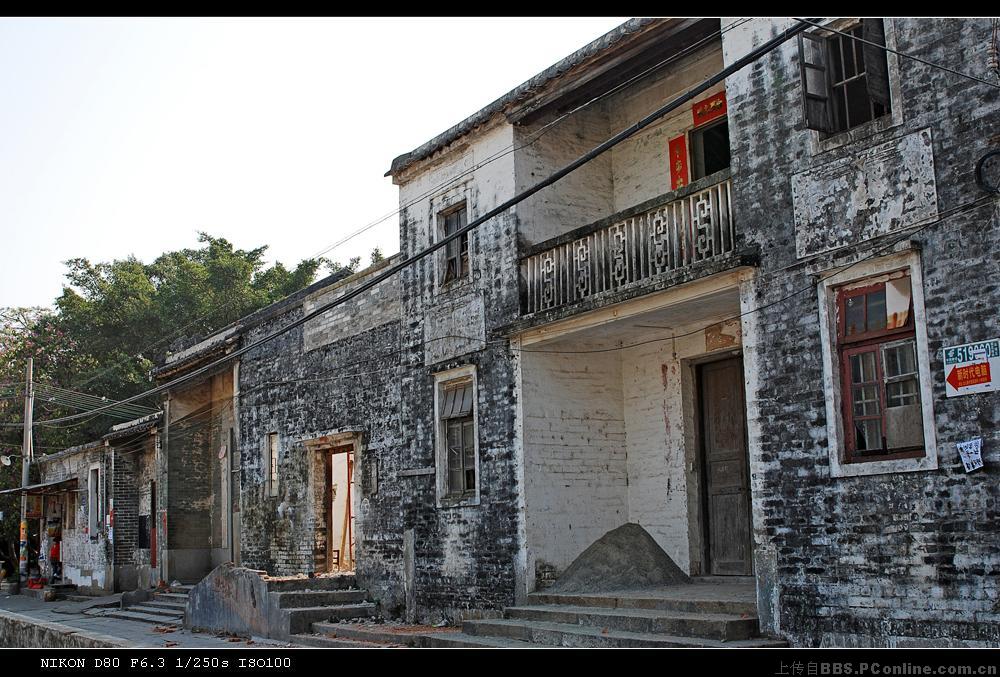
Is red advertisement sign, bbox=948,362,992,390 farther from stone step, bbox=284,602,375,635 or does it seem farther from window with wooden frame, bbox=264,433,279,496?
window with wooden frame, bbox=264,433,279,496

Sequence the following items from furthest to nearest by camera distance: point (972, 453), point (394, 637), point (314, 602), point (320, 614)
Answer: point (314, 602), point (320, 614), point (394, 637), point (972, 453)

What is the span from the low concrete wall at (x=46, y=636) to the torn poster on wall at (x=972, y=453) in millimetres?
11358

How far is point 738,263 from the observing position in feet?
35.0

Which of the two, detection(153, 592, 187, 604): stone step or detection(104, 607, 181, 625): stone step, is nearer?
detection(104, 607, 181, 625): stone step

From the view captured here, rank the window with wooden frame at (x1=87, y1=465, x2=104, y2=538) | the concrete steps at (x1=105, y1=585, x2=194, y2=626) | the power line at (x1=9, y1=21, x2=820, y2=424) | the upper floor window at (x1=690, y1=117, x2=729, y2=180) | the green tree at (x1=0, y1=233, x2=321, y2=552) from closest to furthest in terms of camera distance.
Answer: the power line at (x1=9, y1=21, x2=820, y2=424) < the upper floor window at (x1=690, y1=117, x2=729, y2=180) < the concrete steps at (x1=105, y1=585, x2=194, y2=626) < the window with wooden frame at (x1=87, y1=465, x2=104, y2=538) < the green tree at (x1=0, y1=233, x2=321, y2=552)

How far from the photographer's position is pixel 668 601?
11352mm

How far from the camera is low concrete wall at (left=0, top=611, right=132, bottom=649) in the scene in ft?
51.2

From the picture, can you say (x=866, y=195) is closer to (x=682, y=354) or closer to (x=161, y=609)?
(x=682, y=354)

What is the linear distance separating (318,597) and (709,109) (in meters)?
9.50

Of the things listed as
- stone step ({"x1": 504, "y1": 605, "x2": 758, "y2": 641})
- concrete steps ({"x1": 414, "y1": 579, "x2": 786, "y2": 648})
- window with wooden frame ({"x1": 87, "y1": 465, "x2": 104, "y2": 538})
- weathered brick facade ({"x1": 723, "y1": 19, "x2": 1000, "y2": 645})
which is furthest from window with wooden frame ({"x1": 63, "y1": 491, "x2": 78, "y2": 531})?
weathered brick facade ({"x1": 723, "y1": 19, "x2": 1000, "y2": 645})

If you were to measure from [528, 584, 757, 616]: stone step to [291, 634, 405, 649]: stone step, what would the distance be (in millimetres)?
2219

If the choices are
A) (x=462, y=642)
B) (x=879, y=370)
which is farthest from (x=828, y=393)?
(x=462, y=642)

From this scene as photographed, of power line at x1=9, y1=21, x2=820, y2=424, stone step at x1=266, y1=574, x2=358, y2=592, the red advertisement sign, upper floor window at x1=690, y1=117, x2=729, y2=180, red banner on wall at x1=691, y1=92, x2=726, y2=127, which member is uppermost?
red banner on wall at x1=691, y1=92, x2=726, y2=127
